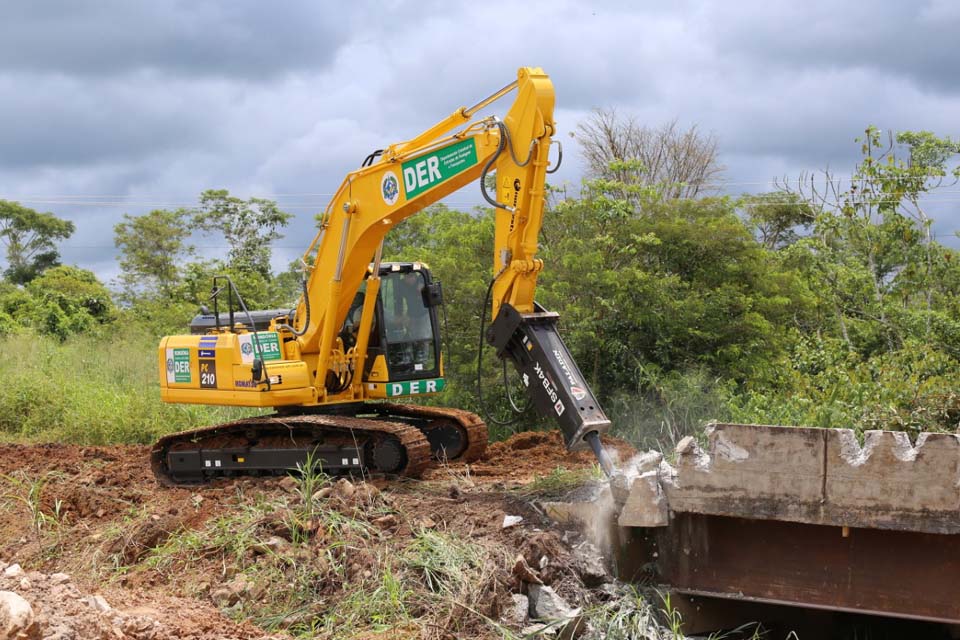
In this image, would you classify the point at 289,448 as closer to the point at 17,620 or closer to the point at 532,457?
the point at 532,457

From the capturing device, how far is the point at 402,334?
35.4ft

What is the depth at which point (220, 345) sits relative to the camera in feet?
34.7

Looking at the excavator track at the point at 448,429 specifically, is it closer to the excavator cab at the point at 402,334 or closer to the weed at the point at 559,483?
the excavator cab at the point at 402,334

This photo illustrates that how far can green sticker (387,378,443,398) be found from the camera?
1061 cm

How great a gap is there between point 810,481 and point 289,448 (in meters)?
5.29

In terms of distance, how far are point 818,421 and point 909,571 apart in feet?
11.3

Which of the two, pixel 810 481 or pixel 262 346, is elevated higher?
pixel 262 346

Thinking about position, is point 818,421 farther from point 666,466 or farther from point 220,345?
point 220,345

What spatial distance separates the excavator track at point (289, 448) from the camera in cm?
973

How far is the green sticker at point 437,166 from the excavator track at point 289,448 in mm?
2295

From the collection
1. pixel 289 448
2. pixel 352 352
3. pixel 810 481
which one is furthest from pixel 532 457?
pixel 810 481

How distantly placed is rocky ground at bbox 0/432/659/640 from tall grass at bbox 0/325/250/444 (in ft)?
17.4

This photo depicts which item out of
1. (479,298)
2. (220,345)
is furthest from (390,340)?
(479,298)

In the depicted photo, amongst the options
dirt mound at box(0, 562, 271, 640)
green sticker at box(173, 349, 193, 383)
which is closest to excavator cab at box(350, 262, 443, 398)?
green sticker at box(173, 349, 193, 383)
